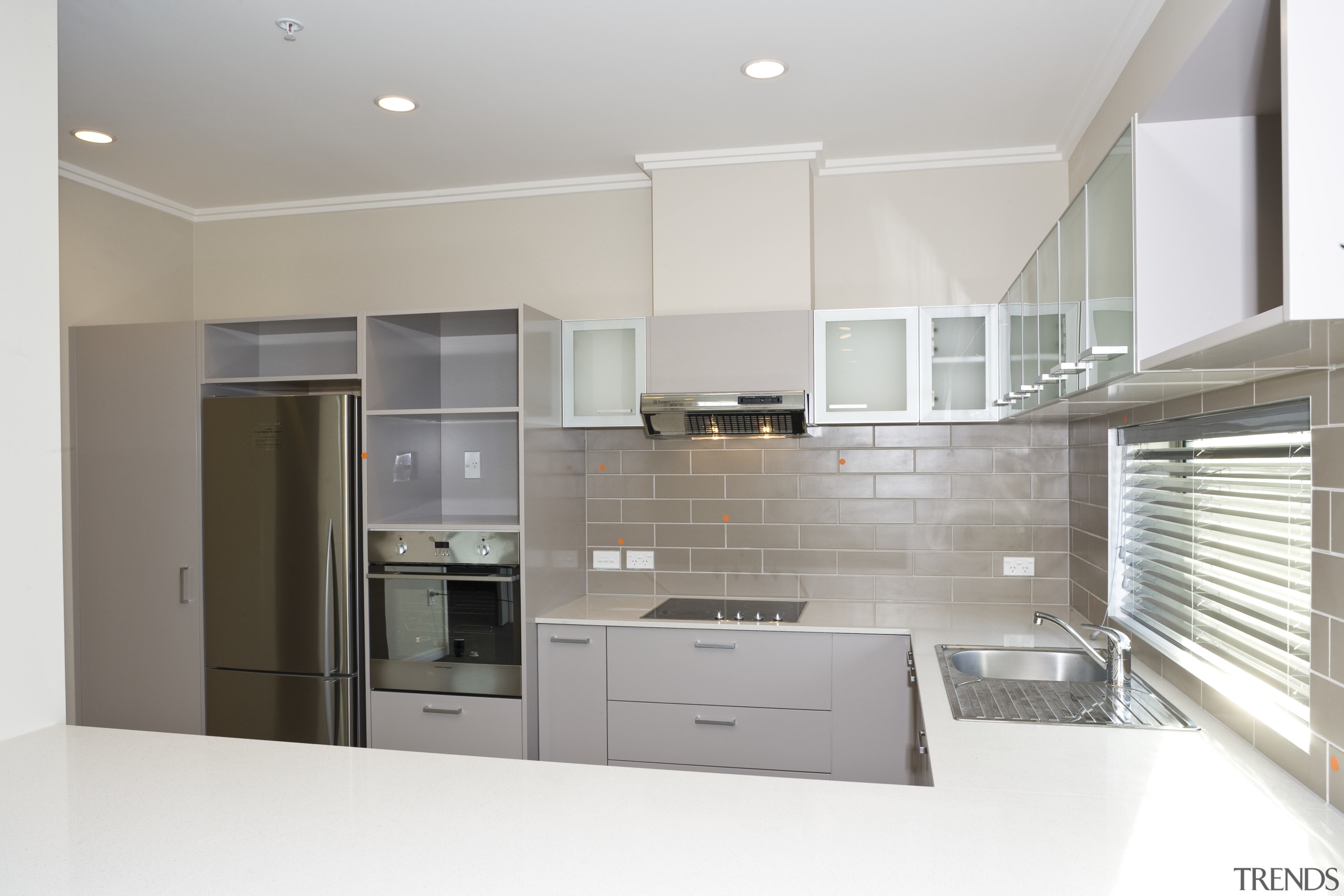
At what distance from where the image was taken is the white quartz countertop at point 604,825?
116cm

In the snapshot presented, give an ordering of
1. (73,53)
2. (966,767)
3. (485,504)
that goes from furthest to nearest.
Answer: (485,504)
(73,53)
(966,767)

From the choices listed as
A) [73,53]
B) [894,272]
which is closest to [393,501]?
[73,53]

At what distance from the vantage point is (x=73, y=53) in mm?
2508

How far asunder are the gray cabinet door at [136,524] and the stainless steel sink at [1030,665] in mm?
2918

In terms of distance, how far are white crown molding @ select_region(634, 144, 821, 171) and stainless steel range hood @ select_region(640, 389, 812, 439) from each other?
0.94 metres

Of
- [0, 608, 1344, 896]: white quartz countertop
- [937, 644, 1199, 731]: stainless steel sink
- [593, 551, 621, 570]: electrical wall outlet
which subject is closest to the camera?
[0, 608, 1344, 896]: white quartz countertop

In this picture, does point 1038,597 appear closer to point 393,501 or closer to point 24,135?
point 393,501

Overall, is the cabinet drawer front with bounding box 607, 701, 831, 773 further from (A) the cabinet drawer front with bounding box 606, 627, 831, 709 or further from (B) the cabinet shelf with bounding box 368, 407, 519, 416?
(B) the cabinet shelf with bounding box 368, 407, 519, 416

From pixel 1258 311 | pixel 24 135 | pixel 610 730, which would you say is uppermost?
pixel 24 135

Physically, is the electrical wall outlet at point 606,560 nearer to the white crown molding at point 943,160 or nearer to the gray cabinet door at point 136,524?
the gray cabinet door at point 136,524

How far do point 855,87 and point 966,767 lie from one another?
212 centimetres

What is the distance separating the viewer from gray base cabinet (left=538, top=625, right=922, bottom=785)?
303 cm

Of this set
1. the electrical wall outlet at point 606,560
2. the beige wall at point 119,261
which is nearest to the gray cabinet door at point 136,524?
the beige wall at point 119,261

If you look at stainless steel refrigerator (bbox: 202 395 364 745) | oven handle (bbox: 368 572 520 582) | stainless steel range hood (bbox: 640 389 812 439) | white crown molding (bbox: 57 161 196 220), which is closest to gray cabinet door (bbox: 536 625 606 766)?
oven handle (bbox: 368 572 520 582)
